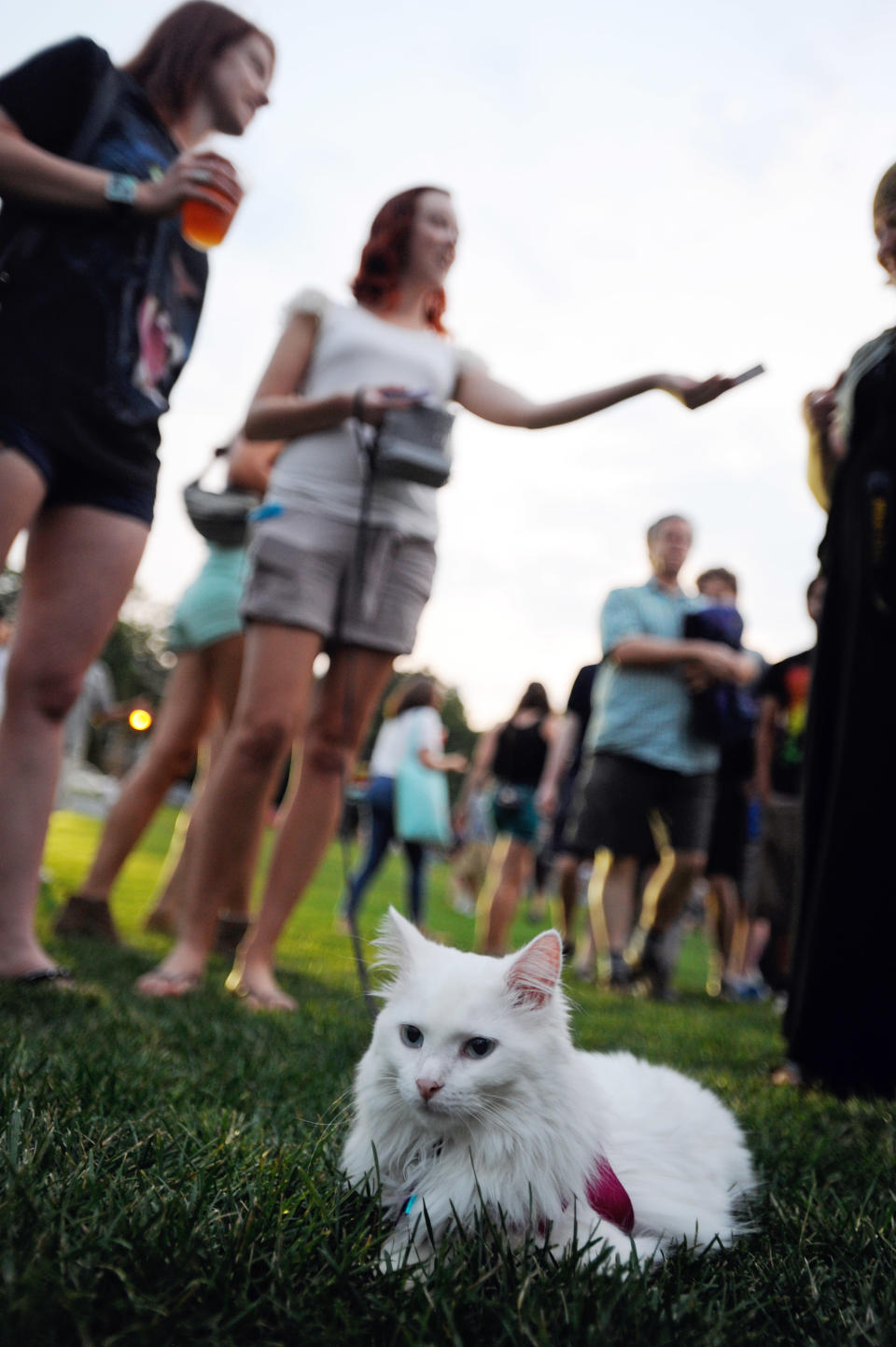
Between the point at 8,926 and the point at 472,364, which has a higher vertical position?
the point at 472,364

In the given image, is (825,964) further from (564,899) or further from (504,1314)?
(564,899)

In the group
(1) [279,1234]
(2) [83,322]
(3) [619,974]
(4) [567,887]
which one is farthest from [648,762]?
(1) [279,1234]

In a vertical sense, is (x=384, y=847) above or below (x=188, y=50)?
below

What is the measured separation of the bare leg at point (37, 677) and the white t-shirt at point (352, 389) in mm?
830

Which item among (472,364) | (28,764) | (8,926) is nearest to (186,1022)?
(8,926)

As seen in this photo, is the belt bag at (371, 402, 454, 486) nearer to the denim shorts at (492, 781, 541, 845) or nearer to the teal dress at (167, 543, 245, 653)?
the teal dress at (167, 543, 245, 653)

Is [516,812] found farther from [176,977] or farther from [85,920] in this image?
[176,977]

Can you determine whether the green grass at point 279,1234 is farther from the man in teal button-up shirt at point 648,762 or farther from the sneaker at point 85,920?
the man in teal button-up shirt at point 648,762

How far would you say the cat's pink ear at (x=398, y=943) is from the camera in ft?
5.47

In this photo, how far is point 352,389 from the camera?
3490 mm

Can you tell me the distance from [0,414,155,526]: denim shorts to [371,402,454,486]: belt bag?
770mm

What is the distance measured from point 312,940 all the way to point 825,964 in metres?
5.42

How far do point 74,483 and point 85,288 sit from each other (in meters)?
0.52

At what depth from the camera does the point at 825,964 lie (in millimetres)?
2877
